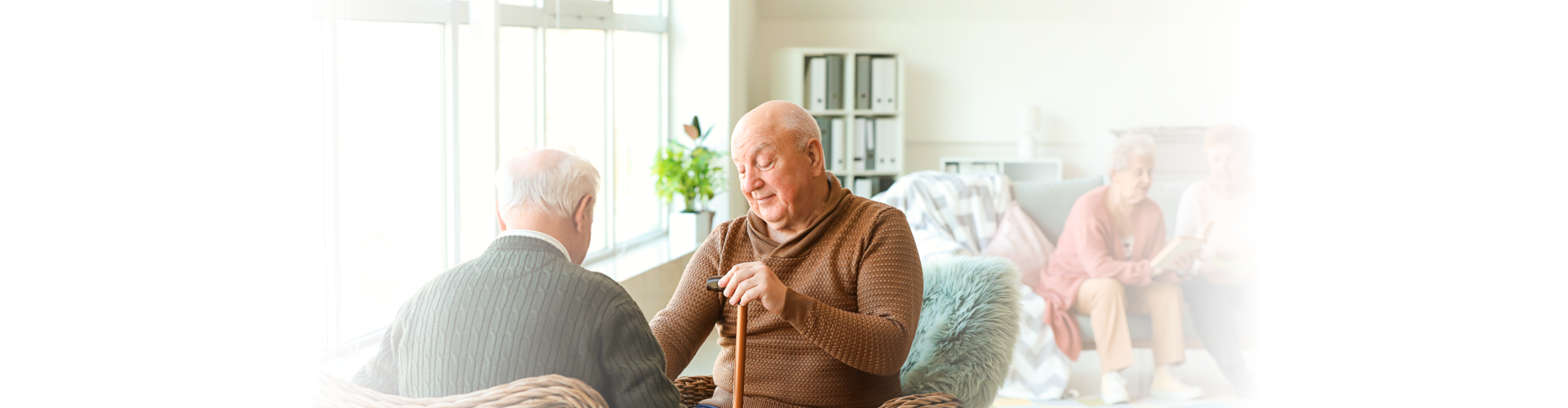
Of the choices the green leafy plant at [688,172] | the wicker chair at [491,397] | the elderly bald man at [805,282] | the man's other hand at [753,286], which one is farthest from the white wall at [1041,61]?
the wicker chair at [491,397]

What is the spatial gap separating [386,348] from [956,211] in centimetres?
268

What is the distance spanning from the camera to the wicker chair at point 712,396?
1.30m

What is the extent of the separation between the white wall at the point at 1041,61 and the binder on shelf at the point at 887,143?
47cm

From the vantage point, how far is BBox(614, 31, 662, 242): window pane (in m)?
3.51

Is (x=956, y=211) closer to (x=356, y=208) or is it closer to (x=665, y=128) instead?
(x=665, y=128)

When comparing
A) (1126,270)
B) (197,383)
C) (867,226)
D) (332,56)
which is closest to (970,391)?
(867,226)

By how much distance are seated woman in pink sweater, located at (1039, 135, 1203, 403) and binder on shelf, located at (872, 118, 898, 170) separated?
2275 millimetres

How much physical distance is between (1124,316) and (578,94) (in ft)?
6.51

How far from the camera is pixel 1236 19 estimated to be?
5535 millimetres

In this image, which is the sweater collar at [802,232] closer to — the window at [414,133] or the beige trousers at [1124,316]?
the window at [414,133]

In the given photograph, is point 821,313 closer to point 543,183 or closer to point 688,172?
point 543,183

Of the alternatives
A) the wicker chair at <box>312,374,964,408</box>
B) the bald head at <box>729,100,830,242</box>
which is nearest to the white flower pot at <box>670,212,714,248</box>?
the bald head at <box>729,100,830,242</box>

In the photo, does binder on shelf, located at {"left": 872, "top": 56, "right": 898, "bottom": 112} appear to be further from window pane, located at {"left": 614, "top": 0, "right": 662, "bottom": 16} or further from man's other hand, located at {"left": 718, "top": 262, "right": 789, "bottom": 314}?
man's other hand, located at {"left": 718, "top": 262, "right": 789, "bottom": 314}

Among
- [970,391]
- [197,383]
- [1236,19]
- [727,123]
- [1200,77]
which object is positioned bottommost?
[970,391]
